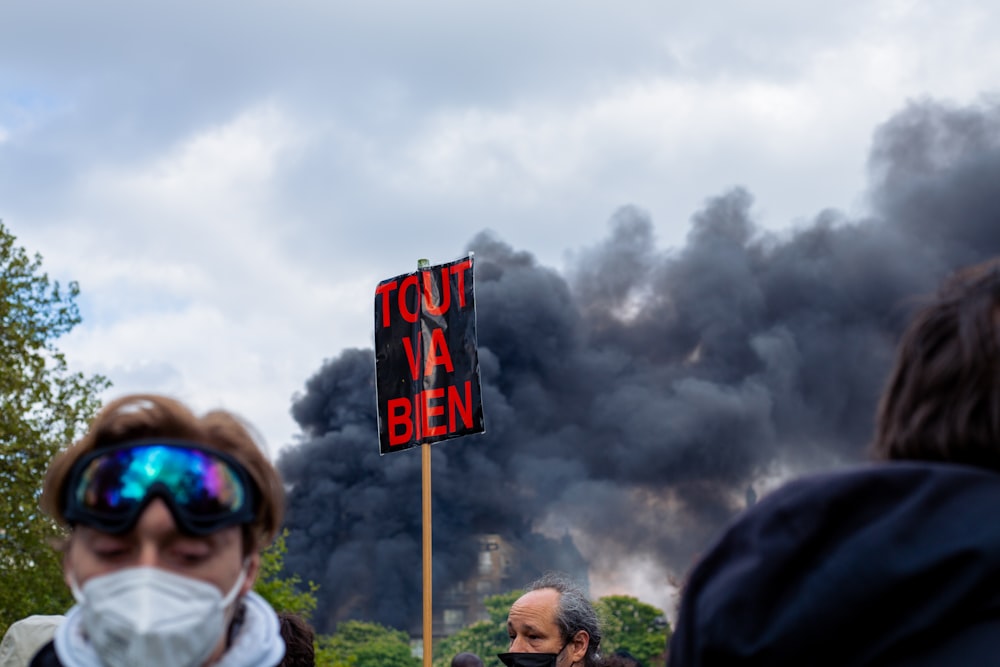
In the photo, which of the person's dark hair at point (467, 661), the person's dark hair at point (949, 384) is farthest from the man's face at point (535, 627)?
the person's dark hair at point (949, 384)

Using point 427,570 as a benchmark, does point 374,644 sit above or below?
above

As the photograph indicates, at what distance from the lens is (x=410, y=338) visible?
7691mm

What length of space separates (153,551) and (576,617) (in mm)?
3511

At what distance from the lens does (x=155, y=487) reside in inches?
71.5

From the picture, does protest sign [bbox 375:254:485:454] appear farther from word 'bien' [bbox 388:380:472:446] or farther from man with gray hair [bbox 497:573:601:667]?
man with gray hair [bbox 497:573:601:667]

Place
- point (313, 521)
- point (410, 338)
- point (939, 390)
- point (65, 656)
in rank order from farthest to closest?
point (313, 521), point (410, 338), point (65, 656), point (939, 390)

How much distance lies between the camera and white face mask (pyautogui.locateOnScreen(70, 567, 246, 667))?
1.73 metres

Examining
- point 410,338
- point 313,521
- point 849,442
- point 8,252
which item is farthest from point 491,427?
point 410,338

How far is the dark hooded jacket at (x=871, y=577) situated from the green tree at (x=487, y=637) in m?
76.3

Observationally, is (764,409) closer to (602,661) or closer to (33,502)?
(33,502)

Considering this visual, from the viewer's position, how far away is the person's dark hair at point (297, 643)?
4070mm

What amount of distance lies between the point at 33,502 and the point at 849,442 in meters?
78.7

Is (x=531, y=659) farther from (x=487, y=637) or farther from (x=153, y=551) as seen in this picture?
(x=487, y=637)

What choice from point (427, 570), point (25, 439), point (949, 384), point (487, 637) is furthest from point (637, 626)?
point (949, 384)
